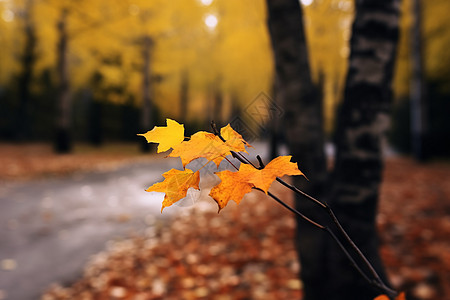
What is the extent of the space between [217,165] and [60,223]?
15.7 ft

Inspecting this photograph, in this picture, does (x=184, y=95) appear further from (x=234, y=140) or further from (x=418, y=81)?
(x=234, y=140)

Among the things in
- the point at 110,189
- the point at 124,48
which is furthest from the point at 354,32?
the point at 124,48

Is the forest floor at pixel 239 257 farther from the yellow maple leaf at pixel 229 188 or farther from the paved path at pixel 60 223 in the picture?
the yellow maple leaf at pixel 229 188

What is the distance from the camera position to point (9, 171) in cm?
790

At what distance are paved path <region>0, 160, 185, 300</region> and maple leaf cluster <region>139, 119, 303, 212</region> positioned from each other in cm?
302

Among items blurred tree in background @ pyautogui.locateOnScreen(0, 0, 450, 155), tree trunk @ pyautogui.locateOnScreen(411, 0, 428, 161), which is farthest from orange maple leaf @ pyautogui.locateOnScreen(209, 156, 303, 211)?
tree trunk @ pyautogui.locateOnScreen(411, 0, 428, 161)

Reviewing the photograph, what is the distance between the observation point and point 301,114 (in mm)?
1893

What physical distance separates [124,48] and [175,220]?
10.5 meters

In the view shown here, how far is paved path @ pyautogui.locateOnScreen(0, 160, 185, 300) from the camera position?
10.1 ft

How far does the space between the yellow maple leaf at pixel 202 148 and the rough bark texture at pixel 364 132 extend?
1393 millimetres

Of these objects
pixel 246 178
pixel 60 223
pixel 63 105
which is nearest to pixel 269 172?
pixel 246 178

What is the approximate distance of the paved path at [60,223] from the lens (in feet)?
10.1

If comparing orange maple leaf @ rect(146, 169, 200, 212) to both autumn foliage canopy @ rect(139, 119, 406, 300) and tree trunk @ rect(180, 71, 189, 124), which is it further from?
tree trunk @ rect(180, 71, 189, 124)

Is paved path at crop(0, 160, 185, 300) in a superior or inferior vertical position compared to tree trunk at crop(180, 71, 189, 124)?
inferior
